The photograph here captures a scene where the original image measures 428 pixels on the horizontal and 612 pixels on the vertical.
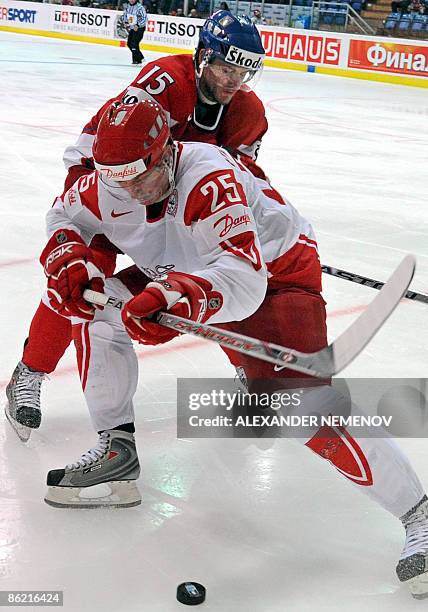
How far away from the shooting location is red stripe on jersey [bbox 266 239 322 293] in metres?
2.17

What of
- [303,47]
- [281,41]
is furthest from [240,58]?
[281,41]

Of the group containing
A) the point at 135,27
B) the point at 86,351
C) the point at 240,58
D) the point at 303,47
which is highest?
the point at 240,58

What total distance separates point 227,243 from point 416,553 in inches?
28.8

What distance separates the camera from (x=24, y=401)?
239 centimetres

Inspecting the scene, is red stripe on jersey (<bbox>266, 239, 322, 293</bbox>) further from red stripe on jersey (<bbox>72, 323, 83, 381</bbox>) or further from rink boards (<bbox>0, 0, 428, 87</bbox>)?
rink boards (<bbox>0, 0, 428, 87</bbox>)

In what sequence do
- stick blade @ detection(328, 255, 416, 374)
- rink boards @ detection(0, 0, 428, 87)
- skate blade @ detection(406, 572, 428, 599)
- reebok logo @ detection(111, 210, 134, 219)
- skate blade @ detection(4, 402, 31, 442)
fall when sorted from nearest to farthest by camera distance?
stick blade @ detection(328, 255, 416, 374)
skate blade @ detection(406, 572, 428, 599)
reebok logo @ detection(111, 210, 134, 219)
skate blade @ detection(4, 402, 31, 442)
rink boards @ detection(0, 0, 428, 87)

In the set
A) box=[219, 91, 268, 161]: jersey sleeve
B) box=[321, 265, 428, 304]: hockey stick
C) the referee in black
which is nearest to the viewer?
box=[321, 265, 428, 304]: hockey stick

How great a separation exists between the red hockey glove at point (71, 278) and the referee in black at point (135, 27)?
12404 millimetres

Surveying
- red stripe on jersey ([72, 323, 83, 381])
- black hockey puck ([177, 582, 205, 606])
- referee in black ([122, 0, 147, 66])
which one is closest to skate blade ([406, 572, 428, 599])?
black hockey puck ([177, 582, 205, 606])

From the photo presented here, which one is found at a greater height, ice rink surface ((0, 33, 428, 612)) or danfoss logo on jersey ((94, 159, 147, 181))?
danfoss logo on jersey ((94, 159, 147, 181))

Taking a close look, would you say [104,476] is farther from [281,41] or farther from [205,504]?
[281,41]

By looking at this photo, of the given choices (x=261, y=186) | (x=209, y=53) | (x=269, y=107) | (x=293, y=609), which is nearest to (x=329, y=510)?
(x=293, y=609)

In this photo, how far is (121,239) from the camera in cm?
219

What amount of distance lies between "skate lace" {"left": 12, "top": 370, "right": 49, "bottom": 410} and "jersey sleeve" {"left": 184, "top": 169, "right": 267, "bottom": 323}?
0.71 metres
